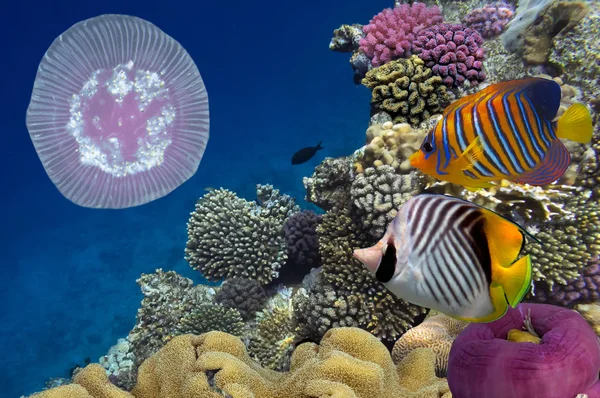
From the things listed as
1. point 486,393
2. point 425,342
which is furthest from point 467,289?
point 425,342

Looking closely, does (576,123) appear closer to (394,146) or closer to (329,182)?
(394,146)

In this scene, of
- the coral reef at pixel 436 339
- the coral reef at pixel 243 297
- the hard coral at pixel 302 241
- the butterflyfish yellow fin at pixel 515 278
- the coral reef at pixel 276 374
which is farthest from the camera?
the hard coral at pixel 302 241

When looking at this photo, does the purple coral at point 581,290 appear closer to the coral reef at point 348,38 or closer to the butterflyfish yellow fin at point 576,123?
the butterflyfish yellow fin at point 576,123

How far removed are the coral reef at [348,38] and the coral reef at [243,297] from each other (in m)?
4.81

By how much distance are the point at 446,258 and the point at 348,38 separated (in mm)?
6977

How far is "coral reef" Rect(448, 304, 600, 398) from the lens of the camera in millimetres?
1790

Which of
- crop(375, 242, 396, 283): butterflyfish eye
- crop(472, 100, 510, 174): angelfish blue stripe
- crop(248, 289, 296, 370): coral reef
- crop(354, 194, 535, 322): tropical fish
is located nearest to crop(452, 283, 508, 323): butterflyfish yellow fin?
crop(354, 194, 535, 322): tropical fish

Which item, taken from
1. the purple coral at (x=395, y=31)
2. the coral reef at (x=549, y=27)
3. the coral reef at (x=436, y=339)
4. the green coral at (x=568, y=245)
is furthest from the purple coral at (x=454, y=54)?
the coral reef at (x=436, y=339)

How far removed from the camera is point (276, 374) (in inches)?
139

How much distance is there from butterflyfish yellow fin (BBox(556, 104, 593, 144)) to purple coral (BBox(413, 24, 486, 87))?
3.29 metres

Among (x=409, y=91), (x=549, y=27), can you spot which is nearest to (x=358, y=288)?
(x=409, y=91)

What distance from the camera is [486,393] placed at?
1901mm

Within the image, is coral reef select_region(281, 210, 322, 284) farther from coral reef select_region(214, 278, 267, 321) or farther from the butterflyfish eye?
the butterflyfish eye

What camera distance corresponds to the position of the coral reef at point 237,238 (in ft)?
22.7
